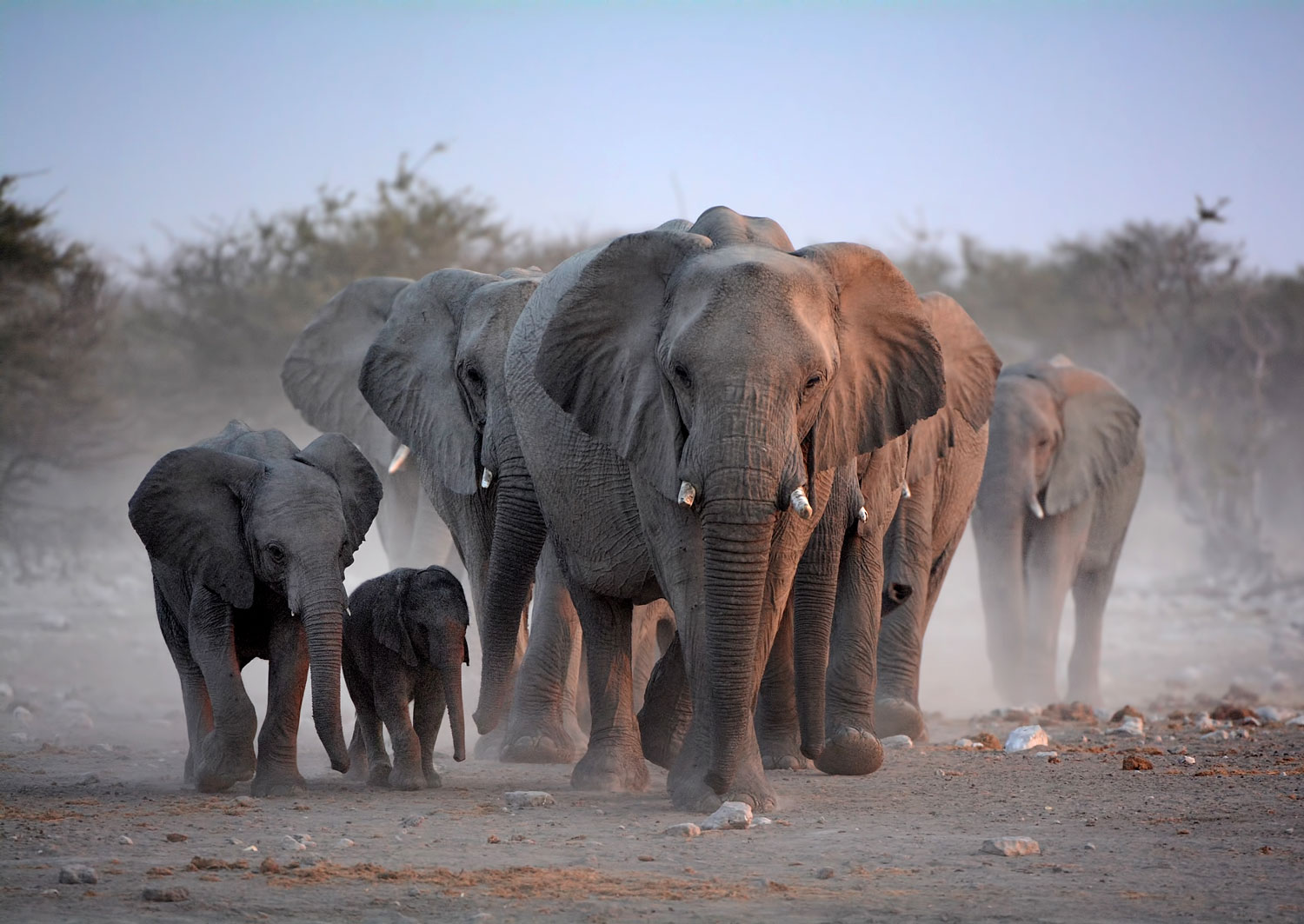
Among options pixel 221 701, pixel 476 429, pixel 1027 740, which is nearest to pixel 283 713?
pixel 221 701

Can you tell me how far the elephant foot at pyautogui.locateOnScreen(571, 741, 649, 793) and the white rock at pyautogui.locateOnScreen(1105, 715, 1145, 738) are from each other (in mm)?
2894

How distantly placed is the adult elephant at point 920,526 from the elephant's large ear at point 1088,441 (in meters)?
3.83

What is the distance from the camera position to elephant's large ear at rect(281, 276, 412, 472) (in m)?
11.9

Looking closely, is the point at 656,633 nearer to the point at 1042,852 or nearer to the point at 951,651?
the point at 1042,852

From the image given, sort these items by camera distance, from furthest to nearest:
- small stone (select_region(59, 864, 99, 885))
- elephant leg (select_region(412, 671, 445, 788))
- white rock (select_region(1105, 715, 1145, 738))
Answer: white rock (select_region(1105, 715, 1145, 738)) → elephant leg (select_region(412, 671, 445, 788)) → small stone (select_region(59, 864, 99, 885))

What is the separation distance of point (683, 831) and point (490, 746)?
3.04 metres

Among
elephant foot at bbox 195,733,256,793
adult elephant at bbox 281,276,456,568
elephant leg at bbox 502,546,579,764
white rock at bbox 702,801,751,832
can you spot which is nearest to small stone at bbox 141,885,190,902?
white rock at bbox 702,801,751,832

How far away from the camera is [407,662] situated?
22.8 ft

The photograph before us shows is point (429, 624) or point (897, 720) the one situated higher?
point (429, 624)

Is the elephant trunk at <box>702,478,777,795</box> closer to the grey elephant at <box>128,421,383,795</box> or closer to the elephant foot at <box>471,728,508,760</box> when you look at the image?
the grey elephant at <box>128,421,383,795</box>

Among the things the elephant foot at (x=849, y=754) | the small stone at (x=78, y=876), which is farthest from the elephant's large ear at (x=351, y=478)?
the small stone at (x=78, y=876)

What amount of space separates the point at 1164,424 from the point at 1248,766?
26356 millimetres

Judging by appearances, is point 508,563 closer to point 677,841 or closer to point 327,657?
point 327,657

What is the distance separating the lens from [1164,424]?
32.6m
